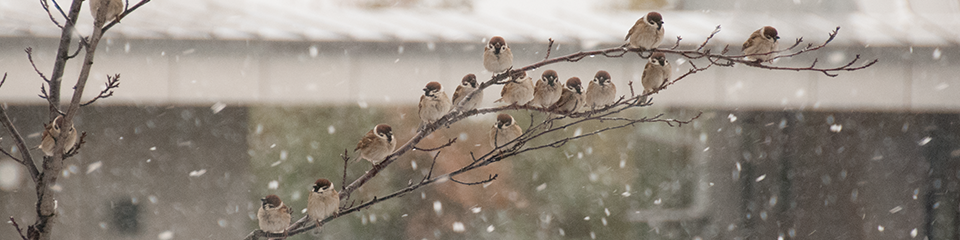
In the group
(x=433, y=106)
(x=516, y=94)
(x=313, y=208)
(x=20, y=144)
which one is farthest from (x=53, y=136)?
(x=516, y=94)

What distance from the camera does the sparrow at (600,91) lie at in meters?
0.82

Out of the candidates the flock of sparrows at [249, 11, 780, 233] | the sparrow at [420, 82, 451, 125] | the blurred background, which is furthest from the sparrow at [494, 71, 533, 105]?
the blurred background

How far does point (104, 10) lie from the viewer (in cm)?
58

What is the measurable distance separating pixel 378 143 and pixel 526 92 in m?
0.25

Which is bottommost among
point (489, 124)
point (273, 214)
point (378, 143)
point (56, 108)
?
point (489, 124)

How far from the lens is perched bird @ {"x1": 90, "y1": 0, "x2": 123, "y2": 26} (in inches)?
22.7

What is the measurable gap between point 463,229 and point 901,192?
198 cm

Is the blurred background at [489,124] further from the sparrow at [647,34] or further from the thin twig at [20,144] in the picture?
the thin twig at [20,144]

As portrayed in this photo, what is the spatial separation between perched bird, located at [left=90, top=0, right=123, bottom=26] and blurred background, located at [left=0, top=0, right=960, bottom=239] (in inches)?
54.9

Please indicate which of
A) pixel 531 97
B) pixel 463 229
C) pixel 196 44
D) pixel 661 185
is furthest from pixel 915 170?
pixel 196 44

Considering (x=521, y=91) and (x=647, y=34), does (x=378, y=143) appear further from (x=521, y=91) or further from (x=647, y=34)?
(x=647, y=34)

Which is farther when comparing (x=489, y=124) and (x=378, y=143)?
(x=489, y=124)

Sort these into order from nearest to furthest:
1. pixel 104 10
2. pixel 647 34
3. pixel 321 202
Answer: pixel 104 10 → pixel 647 34 → pixel 321 202

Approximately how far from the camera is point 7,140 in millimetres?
2291
